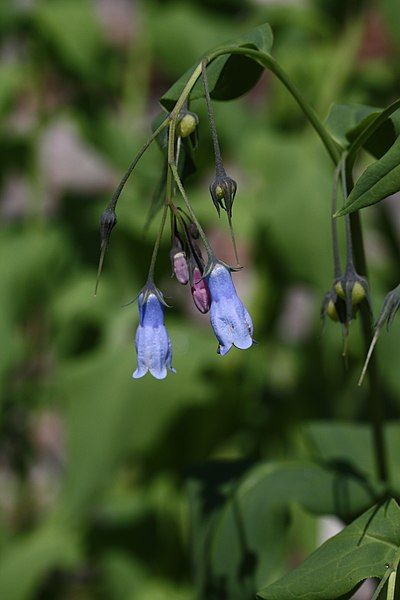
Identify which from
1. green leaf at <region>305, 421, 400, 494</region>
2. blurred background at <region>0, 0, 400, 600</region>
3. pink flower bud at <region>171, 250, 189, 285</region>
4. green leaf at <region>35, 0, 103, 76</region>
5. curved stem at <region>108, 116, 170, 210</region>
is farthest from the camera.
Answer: green leaf at <region>35, 0, 103, 76</region>

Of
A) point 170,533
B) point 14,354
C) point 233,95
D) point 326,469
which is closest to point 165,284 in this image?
point 14,354

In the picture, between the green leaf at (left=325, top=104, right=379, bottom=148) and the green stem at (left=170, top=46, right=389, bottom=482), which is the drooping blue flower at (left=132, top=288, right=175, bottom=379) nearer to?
the green stem at (left=170, top=46, right=389, bottom=482)

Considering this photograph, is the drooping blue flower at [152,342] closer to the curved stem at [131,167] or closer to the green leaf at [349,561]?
the curved stem at [131,167]

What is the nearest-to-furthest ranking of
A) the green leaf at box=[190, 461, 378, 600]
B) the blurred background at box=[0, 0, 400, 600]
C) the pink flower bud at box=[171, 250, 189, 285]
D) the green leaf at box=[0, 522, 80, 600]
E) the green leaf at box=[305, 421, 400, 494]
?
the pink flower bud at box=[171, 250, 189, 285]
the green leaf at box=[190, 461, 378, 600]
the green leaf at box=[305, 421, 400, 494]
the blurred background at box=[0, 0, 400, 600]
the green leaf at box=[0, 522, 80, 600]

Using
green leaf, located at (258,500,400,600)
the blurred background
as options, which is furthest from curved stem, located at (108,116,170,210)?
the blurred background

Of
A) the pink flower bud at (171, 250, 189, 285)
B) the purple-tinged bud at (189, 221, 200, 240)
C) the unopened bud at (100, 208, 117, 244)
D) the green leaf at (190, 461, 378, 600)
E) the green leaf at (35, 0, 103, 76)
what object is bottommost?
the green leaf at (190, 461, 378, 600)

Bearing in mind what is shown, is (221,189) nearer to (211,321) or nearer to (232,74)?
(211,321)

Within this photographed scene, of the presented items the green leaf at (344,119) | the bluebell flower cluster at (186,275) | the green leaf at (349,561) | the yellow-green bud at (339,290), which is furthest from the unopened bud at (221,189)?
the green leaf at (349,561)
